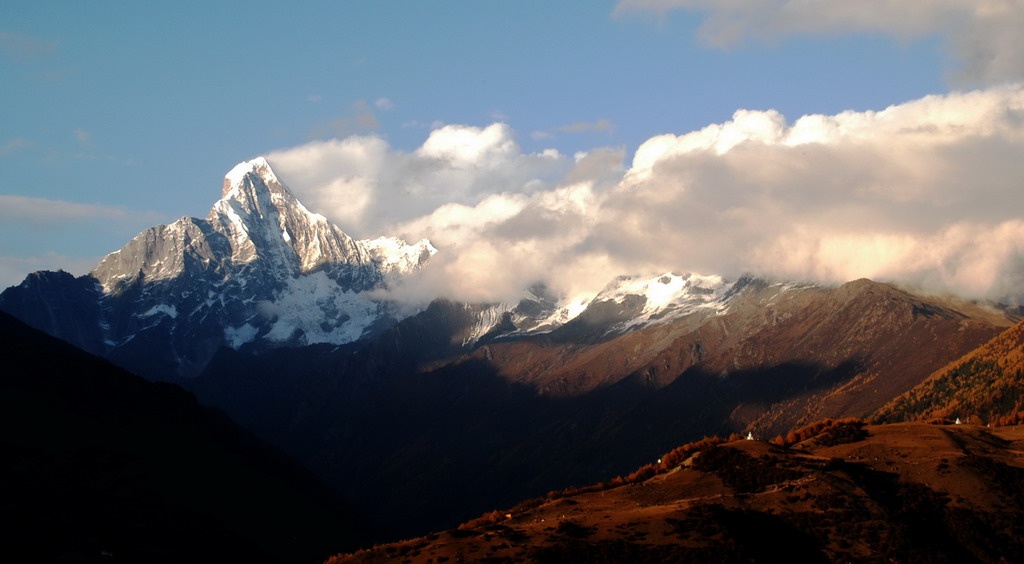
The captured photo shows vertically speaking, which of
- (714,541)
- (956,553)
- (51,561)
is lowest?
(956,553)

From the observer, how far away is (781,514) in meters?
136

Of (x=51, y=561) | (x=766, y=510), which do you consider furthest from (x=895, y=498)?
(x=51, y=561)

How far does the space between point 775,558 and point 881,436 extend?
178 ft

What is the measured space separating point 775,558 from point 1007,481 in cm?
4199

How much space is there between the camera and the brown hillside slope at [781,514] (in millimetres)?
125438

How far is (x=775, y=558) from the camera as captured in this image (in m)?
126

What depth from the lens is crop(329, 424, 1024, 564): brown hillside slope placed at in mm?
125438

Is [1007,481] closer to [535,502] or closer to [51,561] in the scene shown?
[535,502]

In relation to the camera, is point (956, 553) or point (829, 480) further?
point (829, 480)

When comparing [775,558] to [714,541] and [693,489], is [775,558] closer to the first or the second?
[714,541]

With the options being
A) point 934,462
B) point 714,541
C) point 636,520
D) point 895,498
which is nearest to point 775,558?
point 714,541

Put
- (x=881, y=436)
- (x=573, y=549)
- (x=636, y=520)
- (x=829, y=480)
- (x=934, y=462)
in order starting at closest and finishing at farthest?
(x=573, y=549) → (x=636, y=520) → (x=829, y=480) → (x=934, y=462) → (x=881, y=436)

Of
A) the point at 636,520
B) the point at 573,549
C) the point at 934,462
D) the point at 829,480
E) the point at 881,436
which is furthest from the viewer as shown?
the point at 881,436

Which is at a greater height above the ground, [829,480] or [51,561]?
[51,561]
